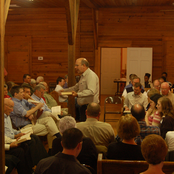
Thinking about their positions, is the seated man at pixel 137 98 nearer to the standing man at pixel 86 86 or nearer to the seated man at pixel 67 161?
the standing man at pixel 86 86

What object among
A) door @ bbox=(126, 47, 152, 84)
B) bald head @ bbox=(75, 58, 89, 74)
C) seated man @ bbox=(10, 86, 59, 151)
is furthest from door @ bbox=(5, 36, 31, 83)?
bald head @ bbox=(75, 58, 89, 74)

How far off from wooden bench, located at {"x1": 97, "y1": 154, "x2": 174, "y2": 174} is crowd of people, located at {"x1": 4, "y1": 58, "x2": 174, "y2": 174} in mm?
203

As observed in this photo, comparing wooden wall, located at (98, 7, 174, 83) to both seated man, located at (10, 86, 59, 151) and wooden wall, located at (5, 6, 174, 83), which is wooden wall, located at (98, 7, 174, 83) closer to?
wooden wall, located at (5, 6, 174, 83)

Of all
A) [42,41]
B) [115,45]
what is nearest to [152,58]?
[115,45]

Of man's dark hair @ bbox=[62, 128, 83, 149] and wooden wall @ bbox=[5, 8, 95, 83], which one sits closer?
man's dark hair @ bbox=[62, 128, 83, 149]

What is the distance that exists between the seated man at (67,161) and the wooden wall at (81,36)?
839 cm

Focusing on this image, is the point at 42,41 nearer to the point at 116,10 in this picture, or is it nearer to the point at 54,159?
the point at 116,10

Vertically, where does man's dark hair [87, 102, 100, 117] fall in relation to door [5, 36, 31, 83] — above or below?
below

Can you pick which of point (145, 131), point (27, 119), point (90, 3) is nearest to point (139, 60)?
point (90, 3)

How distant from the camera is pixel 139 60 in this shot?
9695 millimetres

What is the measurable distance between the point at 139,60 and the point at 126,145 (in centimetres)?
762

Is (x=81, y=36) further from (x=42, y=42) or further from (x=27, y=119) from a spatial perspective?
(x=27, y=119)

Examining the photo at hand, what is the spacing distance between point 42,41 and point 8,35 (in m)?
1.50

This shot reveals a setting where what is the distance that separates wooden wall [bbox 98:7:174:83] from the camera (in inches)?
390
